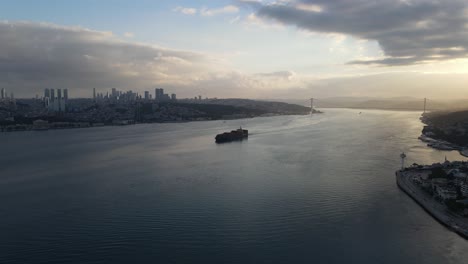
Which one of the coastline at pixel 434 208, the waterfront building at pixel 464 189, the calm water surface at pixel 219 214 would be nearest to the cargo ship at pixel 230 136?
the calm water surface at pixel 219 214

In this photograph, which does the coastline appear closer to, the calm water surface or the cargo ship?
the calm water surface

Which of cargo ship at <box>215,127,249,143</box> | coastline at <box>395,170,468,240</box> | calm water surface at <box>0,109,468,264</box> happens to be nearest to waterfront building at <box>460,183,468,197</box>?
coastline at <box>395,170,468,240</box>

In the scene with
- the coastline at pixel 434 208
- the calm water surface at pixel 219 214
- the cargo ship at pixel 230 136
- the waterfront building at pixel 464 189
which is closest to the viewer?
the calm water surface at pixel 219 214

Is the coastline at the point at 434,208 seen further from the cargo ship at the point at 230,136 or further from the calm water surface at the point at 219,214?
the cargo ship at the point at 230,136

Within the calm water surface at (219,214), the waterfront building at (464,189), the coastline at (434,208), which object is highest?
the waterfront building at (464,189)

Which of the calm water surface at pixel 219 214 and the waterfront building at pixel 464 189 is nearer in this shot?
the calm water surface at pixel 219 214

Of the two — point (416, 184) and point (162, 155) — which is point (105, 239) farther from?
point (162, 155)

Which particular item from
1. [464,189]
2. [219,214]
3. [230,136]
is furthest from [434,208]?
[230,136]
